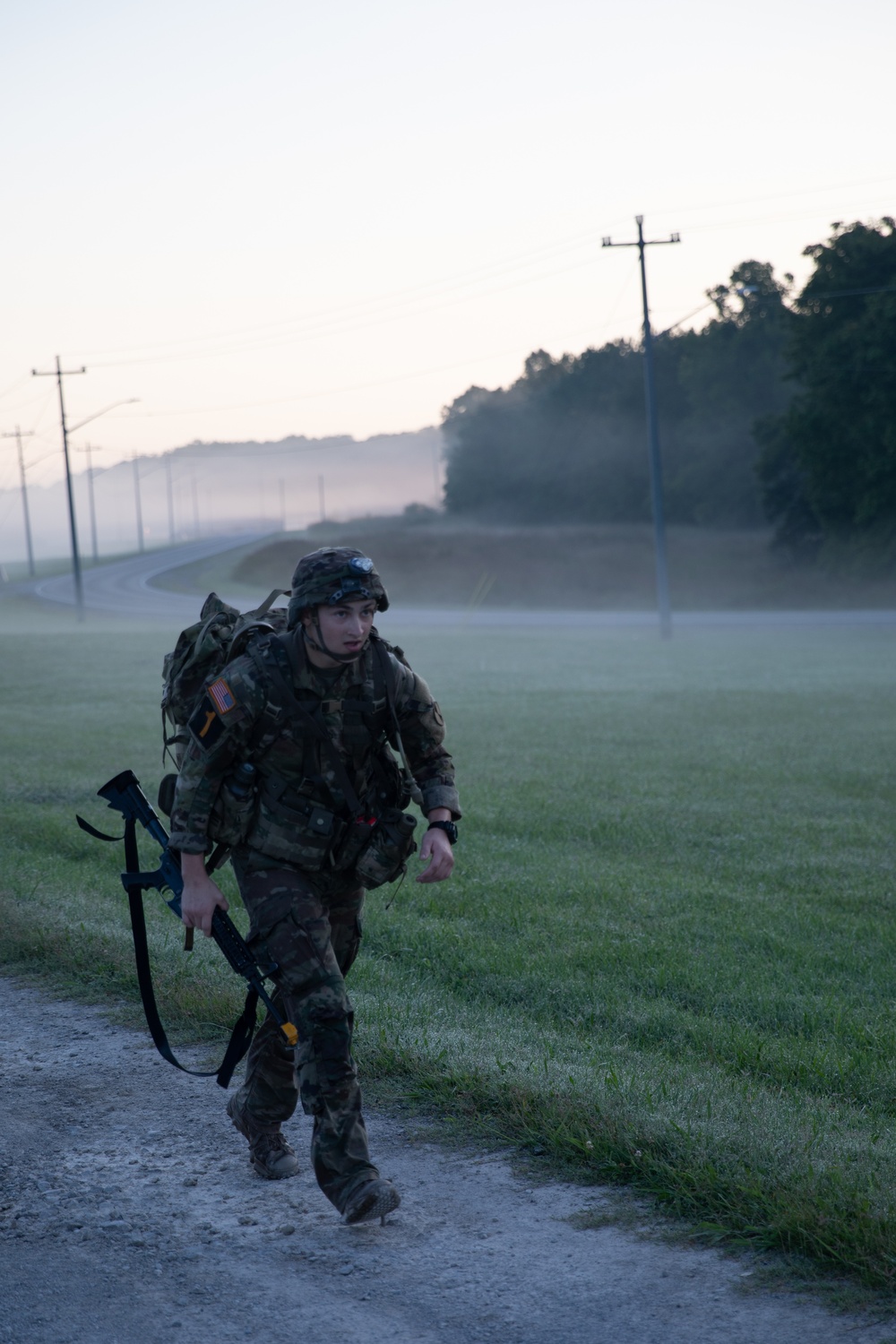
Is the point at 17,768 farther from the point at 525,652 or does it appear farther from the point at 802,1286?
the point at 525,652

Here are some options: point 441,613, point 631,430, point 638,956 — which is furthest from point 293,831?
→ point 631,430

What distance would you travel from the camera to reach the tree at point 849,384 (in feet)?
141

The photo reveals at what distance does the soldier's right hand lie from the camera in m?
3.77

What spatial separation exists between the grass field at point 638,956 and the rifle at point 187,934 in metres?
0.81

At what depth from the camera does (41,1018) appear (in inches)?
216

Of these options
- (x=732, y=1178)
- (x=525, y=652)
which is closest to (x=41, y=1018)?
(x=732, y=1178)

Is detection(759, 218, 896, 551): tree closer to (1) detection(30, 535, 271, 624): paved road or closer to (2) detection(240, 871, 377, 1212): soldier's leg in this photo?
(1) detection(30, 535, 271, 624): paved road

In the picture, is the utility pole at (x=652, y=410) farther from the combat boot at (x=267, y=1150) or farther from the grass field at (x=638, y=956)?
the combat boot at (x=267, y=1150)

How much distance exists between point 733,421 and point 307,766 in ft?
206

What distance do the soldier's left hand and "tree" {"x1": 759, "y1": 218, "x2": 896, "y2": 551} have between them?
4173 centimetres

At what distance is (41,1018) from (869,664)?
803 inches

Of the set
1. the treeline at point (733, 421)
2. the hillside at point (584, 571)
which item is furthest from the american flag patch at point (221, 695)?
the hillside at point (584, 571)

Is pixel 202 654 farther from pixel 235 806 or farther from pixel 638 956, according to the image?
pixel 638 956

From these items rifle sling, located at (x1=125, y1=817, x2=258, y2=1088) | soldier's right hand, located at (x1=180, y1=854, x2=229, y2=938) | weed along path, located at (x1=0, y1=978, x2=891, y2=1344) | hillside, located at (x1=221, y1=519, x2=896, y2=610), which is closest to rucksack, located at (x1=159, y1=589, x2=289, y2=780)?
soldier's right hand, located at (x1=180, y1=854, x2=229, y2=938)
